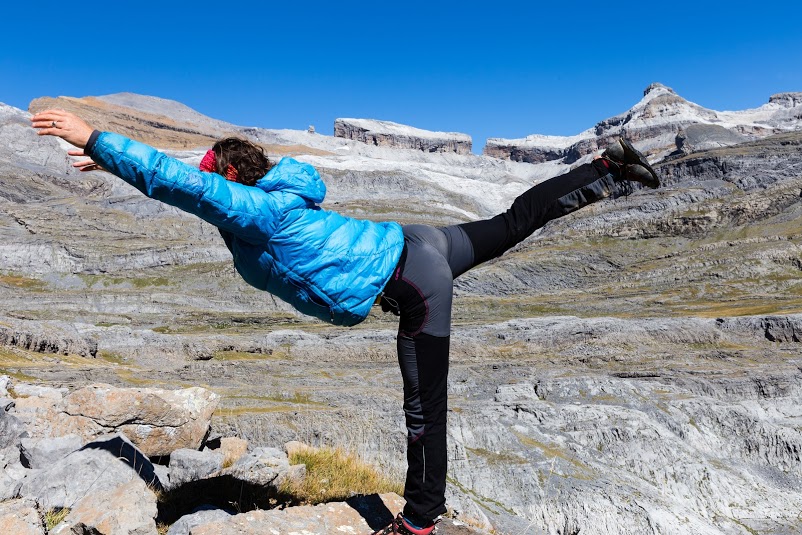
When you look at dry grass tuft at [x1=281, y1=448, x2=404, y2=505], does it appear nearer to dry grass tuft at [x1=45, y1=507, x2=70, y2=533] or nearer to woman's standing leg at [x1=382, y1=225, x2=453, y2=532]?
woman's standing leg at [x1=382, y1=225, x2=453, y2=532]

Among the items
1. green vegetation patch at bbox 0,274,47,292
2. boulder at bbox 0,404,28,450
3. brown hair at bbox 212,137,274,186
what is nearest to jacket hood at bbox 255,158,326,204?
brown hair at bbox 212,137,274,186

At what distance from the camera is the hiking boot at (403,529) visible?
5.22m

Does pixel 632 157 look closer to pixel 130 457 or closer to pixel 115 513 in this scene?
pixel 115 513

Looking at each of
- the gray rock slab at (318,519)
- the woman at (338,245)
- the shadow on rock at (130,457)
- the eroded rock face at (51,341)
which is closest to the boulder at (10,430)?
the shadow on rock at (130,457)

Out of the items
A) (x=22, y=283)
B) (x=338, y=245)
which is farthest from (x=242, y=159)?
(x=22, y=283)

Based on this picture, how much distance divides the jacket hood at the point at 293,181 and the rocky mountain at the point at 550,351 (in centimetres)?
428

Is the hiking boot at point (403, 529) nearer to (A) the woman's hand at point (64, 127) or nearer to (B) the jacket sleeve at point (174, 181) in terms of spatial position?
(B) the jacket sleeve at point (174, 181)

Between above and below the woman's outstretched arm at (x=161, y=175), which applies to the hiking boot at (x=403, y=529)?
below

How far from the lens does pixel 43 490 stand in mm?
5898

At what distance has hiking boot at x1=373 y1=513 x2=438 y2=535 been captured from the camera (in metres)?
5.22

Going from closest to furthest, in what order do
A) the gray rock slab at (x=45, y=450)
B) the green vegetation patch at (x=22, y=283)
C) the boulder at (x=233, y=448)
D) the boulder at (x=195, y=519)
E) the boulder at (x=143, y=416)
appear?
1. the boulder at (x=195, y=519)
2. the gray rock slab at (x=45, y=450)
3. the boulder at (x=143, y=416)
4. the boulder at (x=233, y=448)
5. the green vegetation patch at (x=22, y=283)

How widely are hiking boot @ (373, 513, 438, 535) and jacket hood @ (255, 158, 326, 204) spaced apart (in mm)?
2927

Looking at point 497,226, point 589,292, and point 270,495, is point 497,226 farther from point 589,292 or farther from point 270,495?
point 589,292

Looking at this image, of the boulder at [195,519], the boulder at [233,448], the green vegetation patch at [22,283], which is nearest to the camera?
the boulder at [195,519]
